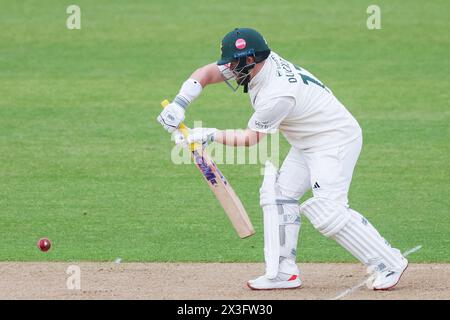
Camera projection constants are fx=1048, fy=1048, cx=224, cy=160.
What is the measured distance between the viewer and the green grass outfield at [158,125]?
31.8ft

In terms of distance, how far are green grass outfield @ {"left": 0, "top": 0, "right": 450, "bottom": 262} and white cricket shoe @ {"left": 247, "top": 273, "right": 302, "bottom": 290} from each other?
1.02 metres

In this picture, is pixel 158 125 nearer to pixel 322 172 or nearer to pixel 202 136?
pixel 202 136

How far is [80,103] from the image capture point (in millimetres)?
15359

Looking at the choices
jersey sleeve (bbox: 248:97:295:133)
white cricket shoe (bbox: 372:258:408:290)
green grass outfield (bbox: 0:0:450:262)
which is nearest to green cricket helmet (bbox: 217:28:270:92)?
jersey sleeve (bbox: 248:97:295:133)

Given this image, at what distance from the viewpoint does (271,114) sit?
7371 mm

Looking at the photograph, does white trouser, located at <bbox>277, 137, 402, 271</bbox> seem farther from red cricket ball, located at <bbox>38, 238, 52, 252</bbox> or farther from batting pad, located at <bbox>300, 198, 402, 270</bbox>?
red cricket ball, located at <bbox>38, 238, 52, 252</bbox>

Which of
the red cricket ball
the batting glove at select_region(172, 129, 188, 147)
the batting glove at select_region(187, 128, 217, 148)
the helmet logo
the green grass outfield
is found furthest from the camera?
the green grass outfield

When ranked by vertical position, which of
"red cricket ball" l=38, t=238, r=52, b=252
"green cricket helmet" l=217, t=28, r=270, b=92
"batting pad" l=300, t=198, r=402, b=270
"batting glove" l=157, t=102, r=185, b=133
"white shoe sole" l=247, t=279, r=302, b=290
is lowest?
"white shoe sole" l=247, t=279, r=302, b=290

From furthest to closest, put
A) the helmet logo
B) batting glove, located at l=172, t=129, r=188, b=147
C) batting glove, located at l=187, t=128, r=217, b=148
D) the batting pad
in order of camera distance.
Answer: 1. batting glove, located at l=172, t=129, r=188, b=147
2. batting glove, located at l=187, t=128, r=217, b=148
3. the helmet logo
4. the batting pad

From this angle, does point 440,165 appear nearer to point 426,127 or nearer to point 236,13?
point 426,127

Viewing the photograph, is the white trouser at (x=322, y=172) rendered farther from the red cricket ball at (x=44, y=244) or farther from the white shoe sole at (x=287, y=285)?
the red cricket ball at (x=44, y=244)

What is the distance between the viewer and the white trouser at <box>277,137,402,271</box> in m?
7.37
